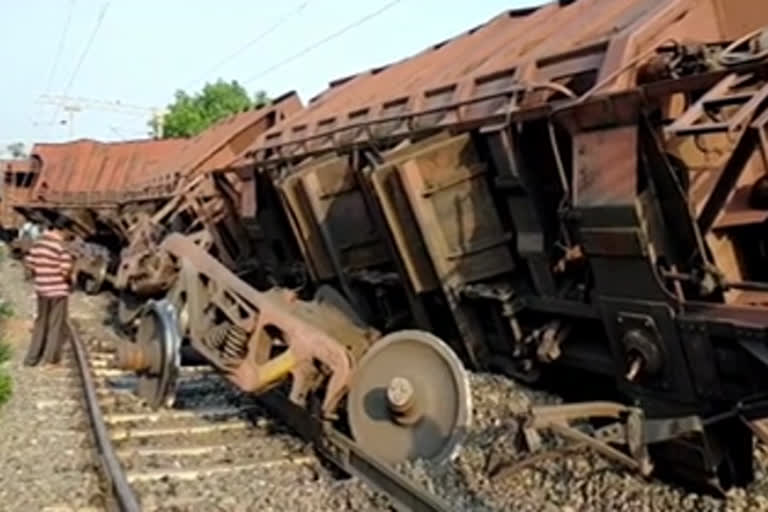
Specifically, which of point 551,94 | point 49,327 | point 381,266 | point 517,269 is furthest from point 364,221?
point 49,327

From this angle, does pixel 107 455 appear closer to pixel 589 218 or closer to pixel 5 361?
pixel 589 218

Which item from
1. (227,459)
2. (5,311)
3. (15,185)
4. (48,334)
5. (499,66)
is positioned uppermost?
(15,185)

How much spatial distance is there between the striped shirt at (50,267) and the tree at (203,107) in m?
44.9

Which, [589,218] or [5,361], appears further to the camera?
[5,361]

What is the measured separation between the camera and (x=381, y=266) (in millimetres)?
8773

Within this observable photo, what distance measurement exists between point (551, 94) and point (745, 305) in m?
1.89

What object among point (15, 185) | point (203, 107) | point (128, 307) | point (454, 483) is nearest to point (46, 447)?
point (454, 483)

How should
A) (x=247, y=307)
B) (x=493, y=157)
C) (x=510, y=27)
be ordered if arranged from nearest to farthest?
(x=493, y=157) → (x=247, y=307) → (x=510, y=27)

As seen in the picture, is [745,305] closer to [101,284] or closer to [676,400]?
[676,400]

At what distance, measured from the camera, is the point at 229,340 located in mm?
8172

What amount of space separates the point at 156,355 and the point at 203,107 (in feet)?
175

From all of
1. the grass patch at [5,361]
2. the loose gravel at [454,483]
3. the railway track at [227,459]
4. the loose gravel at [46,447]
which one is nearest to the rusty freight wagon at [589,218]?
the loose gravel at [454,483]

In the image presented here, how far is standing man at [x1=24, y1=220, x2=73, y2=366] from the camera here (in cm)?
1234

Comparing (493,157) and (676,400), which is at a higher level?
(493,157)
